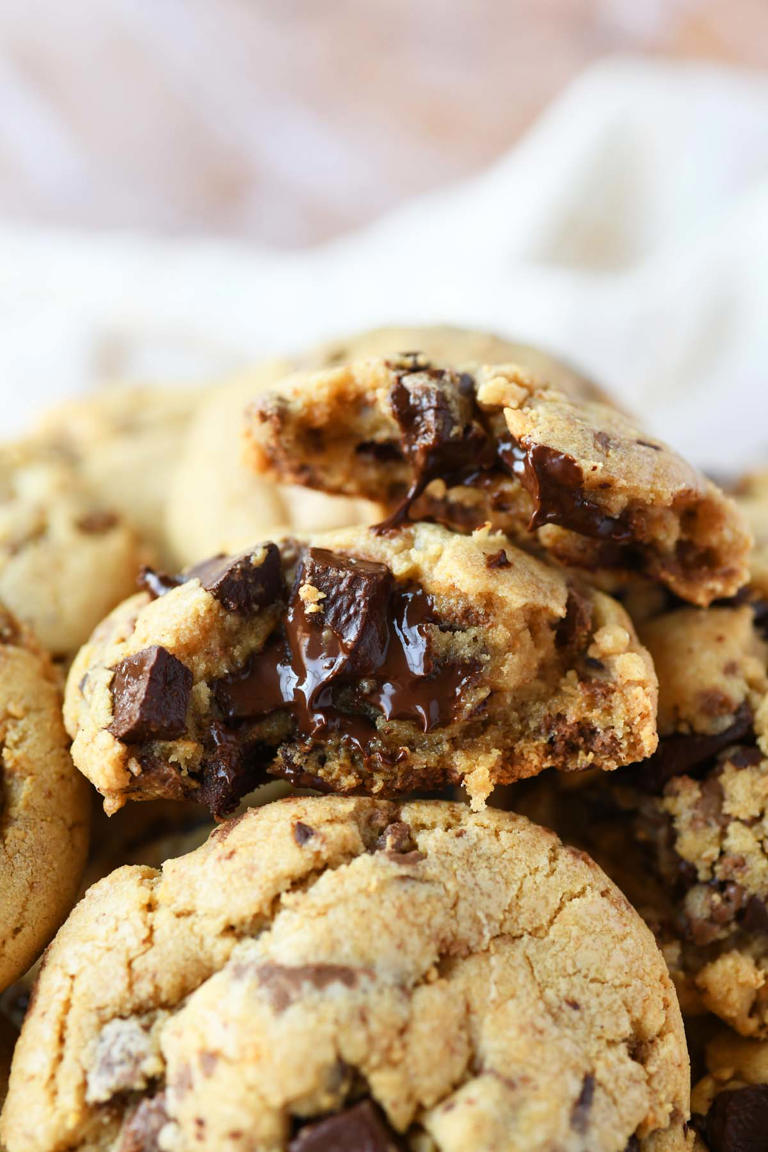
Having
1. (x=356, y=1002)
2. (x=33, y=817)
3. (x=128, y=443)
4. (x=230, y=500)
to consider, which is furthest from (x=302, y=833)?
(x=128, y=443)

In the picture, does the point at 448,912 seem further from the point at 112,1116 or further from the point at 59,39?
the point at 59,39

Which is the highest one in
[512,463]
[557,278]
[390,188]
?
[512,463]

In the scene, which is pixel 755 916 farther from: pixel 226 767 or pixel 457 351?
pixel 457 351

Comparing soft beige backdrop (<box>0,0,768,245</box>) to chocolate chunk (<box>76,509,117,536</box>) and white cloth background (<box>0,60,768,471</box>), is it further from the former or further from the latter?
chocolate chunk (<box>76,509,117,536</box>)

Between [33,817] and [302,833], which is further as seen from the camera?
[33,817]

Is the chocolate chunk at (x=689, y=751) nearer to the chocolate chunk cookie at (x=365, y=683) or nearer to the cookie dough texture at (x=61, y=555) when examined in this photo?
the chocolate chunk cookie at (x=365, y=683)

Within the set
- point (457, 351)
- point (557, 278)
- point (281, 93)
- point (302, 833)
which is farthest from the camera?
point (281, 93)
